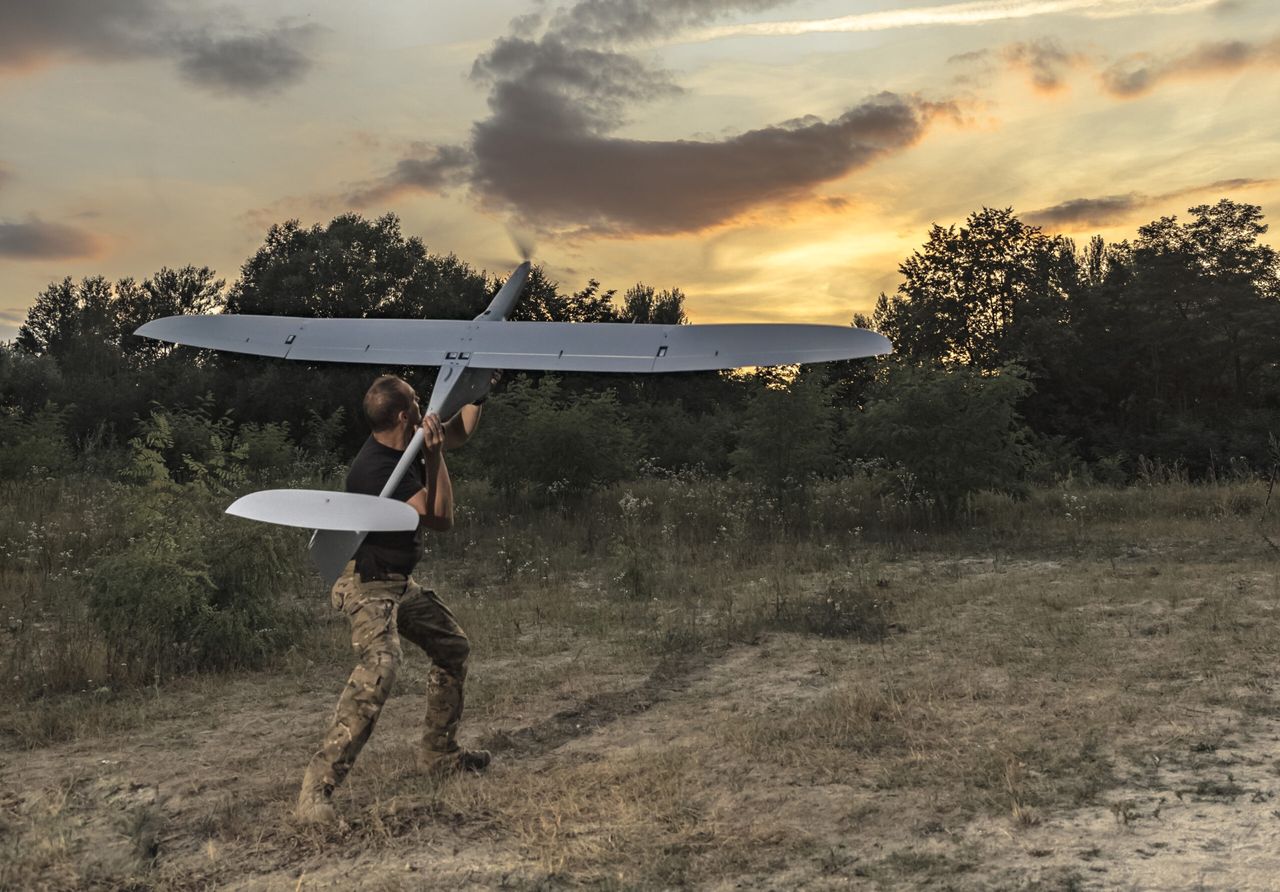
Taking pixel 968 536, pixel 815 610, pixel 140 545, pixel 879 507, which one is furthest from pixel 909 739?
pixel 879 507

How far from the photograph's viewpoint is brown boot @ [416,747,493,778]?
4930mm

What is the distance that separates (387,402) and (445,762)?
1890 mm

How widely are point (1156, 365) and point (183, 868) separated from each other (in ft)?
129

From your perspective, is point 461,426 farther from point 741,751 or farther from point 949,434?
point 949,434

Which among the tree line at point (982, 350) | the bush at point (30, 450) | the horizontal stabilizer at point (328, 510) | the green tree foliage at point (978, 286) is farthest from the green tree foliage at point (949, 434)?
the green tree foliage at point (978, 286)

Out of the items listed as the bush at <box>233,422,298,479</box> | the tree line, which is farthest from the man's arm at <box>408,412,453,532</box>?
the tree line

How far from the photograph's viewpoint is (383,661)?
4.39m

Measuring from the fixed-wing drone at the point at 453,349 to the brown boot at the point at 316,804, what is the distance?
3.11ft

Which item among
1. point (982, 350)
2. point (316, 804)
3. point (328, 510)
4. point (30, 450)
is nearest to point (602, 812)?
point (316, 804)

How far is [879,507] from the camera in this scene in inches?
602

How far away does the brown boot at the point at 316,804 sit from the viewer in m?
4.23

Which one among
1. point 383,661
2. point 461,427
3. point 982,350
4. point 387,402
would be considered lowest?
point 383,661

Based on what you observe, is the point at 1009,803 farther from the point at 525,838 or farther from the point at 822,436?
the point at 822,436

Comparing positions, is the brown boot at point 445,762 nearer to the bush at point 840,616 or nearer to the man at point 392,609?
the man at point 392,609
